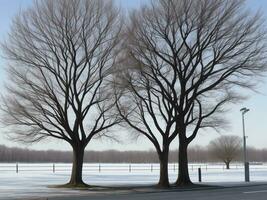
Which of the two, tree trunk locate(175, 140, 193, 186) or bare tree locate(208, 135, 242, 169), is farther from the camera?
bare tree locate(208, 135, 242, 169)

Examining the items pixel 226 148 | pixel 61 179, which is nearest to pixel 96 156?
pixel 226 148

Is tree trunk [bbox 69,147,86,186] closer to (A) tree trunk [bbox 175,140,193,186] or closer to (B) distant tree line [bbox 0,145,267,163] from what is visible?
(A) tree trunk [bbox 175,140,193,186]

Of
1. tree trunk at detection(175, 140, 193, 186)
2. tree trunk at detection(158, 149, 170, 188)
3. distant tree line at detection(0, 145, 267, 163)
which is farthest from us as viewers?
distant tree line at detection(0, 145, 267, 163)

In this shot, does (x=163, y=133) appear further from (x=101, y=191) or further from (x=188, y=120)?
(x=101, y=191)

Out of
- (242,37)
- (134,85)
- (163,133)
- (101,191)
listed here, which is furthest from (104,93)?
(242,37)

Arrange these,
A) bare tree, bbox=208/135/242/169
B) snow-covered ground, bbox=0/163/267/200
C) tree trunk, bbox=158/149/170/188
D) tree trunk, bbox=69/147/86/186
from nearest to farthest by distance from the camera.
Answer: snow-covered ground, bbox=0/163/267/200 → tree trunk, bbox=69/147/86/186 → tree trunk, bbox=158/149/170/188 → bare tree, bbox=208/135/242/169

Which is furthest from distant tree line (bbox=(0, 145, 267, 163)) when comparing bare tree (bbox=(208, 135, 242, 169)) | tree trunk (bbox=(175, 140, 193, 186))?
tree trunk (bbox=(175, 140, 193, 186))

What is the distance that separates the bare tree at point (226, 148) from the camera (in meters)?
92.3

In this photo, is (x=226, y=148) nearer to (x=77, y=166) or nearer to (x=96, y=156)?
(x=77, y=166)

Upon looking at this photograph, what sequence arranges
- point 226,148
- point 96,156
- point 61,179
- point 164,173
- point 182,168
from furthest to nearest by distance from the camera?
point 96,156
point 226,148
point 61,179
point 182,168
point 164,173

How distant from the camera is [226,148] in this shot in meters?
92.9

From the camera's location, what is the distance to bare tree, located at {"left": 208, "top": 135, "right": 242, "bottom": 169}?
303ft

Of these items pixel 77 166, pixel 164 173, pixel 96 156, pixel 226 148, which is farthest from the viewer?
pixel 96 156

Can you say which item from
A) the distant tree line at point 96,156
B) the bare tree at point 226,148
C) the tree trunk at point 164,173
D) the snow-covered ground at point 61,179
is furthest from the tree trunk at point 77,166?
the distant tree line at point 96,156
